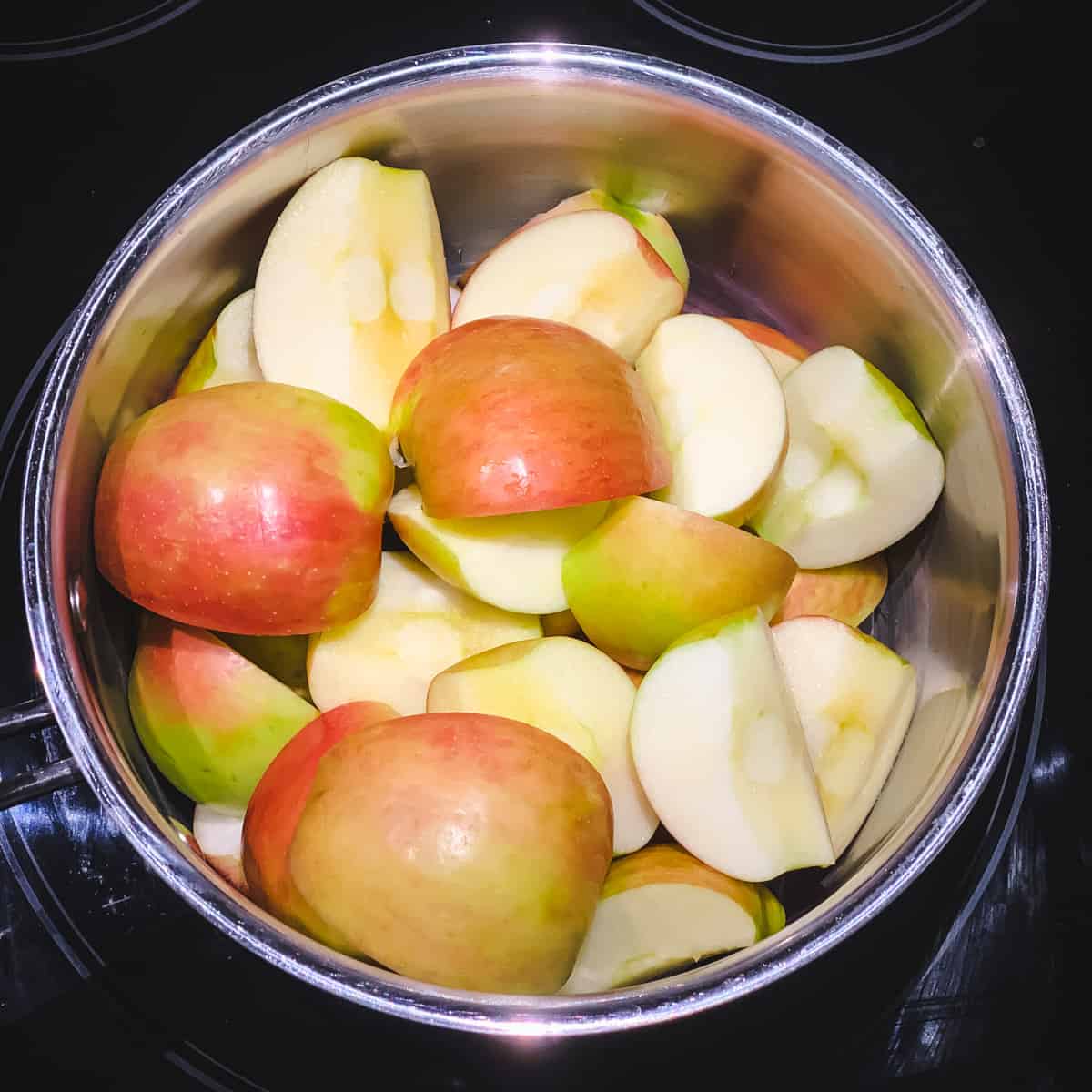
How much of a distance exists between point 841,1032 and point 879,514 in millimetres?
367

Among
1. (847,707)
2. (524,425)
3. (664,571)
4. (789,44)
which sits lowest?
(847,707)

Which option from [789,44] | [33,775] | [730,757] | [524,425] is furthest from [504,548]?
[789,44]

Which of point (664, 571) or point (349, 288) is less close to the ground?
point (349, 288)

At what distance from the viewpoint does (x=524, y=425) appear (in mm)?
657

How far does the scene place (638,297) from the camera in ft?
2.56

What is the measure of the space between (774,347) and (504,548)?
A: 0.29m

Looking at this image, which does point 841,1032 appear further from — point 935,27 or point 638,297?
point 935,27

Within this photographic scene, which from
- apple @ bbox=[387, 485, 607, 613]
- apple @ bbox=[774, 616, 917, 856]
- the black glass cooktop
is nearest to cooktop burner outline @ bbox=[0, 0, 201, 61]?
the black glass cooktop

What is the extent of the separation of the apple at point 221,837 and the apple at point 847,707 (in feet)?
1.30

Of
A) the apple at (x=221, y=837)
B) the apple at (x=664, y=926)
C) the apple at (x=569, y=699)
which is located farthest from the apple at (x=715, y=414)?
the apple at (x=221, y=837)

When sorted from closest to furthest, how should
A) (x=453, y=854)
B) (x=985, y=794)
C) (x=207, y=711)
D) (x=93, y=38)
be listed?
1. (x=453, y=854)
2. (x=207, y=711)
3. (x=985, y=794)
4. (x=93, y=38)

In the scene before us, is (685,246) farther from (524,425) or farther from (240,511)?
(240,511)

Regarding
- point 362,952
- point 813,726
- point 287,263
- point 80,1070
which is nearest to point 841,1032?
point 813,726

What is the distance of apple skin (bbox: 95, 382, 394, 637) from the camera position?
66 centimetres
